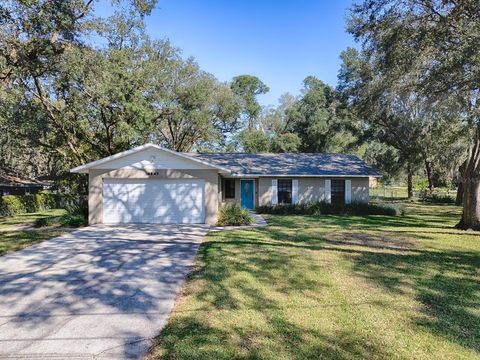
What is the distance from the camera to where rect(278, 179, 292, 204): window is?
21.4 meters

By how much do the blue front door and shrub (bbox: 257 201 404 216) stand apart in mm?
1548

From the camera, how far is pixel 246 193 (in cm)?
2175

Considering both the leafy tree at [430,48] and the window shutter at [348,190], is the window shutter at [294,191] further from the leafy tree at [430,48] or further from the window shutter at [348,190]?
the leafy tree at [430,48]

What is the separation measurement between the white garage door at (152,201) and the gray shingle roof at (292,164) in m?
4.98

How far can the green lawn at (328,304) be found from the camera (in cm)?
397

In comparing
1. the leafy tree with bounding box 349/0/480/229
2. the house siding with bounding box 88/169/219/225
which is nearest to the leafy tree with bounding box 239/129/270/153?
the house siding with bounding box 88/169/219/225

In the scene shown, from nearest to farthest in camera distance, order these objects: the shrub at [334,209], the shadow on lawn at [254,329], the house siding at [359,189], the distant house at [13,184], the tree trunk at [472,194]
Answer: the shadow on lawn at [254,329] → the tree trunk at [472,194] → the shrub at [334,209] → the house siding at [359,189] → the distant house at [13,184]

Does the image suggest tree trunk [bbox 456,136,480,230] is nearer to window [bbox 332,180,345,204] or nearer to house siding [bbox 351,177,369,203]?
house siding [bbox 351,177,369,203]

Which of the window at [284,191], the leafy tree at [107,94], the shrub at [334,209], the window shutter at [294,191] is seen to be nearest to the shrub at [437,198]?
the shrub at [334,209]

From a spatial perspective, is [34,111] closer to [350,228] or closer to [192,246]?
[192,246]

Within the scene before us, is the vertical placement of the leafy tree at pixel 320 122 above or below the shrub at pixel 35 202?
above

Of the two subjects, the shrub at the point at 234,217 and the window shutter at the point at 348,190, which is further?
the window shutter at the point at 348,190

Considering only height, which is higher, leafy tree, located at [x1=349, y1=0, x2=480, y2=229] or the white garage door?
leafy tree, located at [x1=349, y1=0, x2=480, y2=229]

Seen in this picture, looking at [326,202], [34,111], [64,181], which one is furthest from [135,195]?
[64,181]
